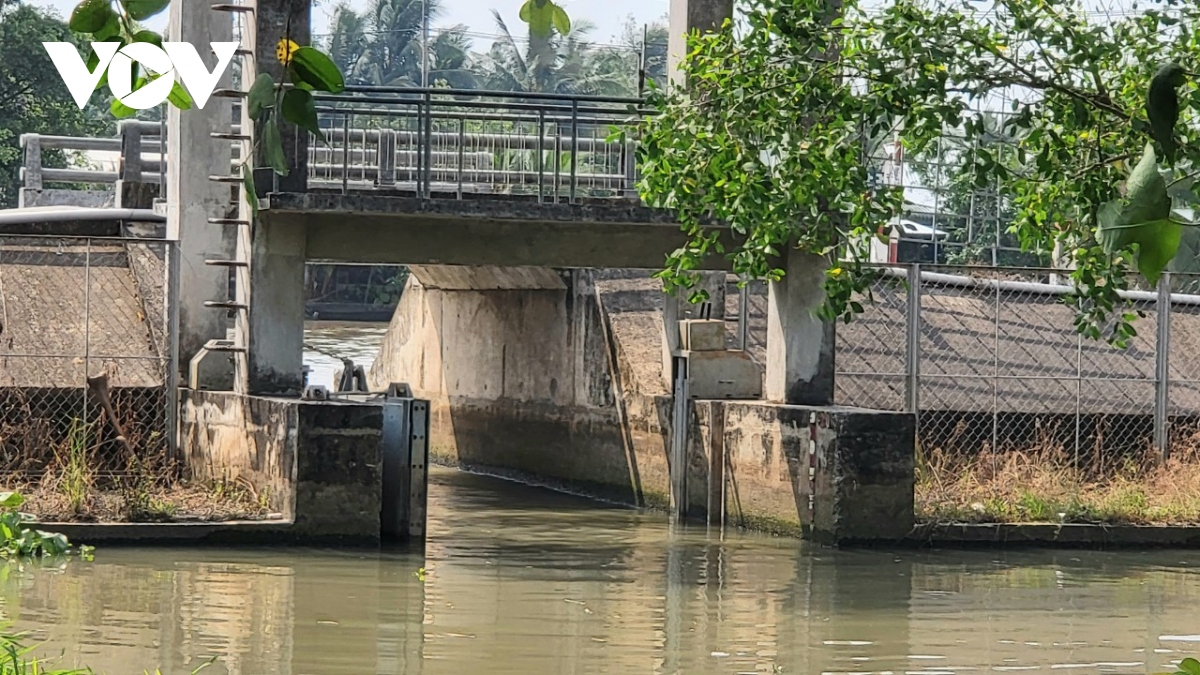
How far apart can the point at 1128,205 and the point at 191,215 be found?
16943 mm

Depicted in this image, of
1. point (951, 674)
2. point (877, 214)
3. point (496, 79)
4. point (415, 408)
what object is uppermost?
point (496, 79)

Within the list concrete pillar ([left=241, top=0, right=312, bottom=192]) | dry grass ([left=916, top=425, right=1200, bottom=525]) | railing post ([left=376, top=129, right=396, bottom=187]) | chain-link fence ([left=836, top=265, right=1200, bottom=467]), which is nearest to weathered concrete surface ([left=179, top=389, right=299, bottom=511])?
concrete pillar ([left=241, top=0, right=312, bottom=192])

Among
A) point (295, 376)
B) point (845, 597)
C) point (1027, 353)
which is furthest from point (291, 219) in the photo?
point (1027, 353)

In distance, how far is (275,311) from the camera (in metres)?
17.2

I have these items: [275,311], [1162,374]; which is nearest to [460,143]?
[275,311]

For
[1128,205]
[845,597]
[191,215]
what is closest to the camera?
[1128,205]

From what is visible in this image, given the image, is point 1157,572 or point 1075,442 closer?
point 1157,572

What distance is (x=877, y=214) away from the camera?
38.6 feet

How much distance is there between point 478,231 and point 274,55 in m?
3.28

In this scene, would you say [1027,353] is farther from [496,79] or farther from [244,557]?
[496,79]

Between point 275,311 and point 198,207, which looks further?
point 198,207

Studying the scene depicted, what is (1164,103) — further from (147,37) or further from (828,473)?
(828,473)

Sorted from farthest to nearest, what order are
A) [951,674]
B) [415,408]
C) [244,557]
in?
1. [415,408]
2. [244,557]
3. [951,674]

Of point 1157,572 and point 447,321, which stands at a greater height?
point 447,321
